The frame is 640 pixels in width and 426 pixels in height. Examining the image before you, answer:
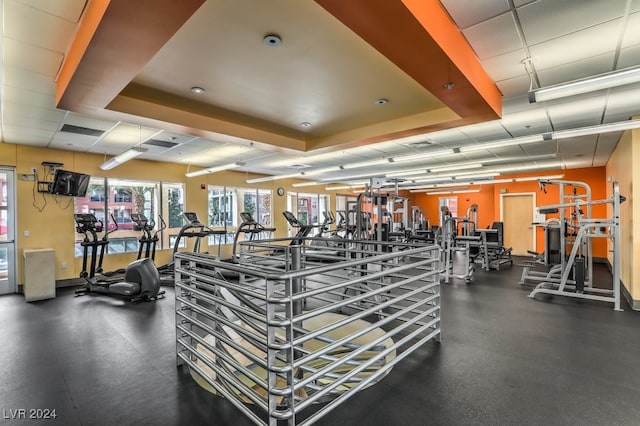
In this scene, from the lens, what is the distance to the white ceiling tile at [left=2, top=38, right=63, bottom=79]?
2654 mm

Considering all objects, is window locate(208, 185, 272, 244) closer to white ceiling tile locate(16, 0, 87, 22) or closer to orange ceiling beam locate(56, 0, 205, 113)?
orange ceiling beam locate(56, 0, 205, 113)

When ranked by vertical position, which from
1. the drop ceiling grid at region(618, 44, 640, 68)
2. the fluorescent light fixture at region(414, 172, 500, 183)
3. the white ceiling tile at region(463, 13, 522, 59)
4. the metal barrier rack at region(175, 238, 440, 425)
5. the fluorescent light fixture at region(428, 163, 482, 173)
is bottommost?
the metal barrier rack at region(175, 238, 440, 425)

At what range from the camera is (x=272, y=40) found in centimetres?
265

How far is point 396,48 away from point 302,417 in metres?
2.77

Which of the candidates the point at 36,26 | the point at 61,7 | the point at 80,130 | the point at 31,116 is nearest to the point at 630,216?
the point at 61,7

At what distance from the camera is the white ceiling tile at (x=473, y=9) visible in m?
2.21

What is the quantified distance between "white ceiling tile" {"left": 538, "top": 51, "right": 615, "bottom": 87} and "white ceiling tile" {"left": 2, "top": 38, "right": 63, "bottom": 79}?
16.1 ft

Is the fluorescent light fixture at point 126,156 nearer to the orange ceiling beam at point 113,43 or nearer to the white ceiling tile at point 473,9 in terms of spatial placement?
the orange ceiling beam at point 113,43

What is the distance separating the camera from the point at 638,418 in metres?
2.02

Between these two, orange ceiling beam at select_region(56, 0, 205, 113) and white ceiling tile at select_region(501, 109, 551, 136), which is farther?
white ceiling tile at select_region(501, 109, 551, 136)

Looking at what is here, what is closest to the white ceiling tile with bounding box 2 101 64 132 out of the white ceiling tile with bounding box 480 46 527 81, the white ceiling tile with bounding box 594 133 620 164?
the white ceiling tile with bounding box 480 46 527 81

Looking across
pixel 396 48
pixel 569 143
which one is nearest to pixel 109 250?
pixel 396 48

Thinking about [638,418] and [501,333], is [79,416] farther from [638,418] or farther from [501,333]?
[501,333]

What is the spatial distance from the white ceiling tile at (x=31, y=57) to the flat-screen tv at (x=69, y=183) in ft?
11.5
